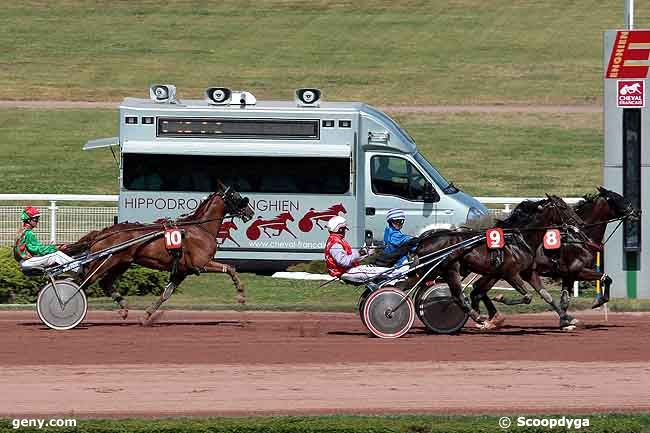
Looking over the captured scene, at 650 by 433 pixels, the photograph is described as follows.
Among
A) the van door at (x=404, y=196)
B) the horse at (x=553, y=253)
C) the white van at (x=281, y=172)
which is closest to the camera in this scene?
the horse at (x=553, y=253)

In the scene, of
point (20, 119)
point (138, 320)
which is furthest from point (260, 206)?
point (20, 119)

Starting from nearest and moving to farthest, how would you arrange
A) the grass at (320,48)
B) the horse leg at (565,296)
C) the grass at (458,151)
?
the horse leg at (565,296) → the grass at (458,151) → the grass at (320,48)

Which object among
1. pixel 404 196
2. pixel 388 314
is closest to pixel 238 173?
pixel 404 196

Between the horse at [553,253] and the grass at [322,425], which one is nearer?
the grass at [322,425]

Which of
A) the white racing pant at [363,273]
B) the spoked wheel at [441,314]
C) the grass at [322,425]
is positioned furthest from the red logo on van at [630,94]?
the grass at [322,425]

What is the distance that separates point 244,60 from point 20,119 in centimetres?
838

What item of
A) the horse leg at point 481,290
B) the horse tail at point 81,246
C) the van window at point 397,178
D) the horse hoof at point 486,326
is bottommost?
the horse hoof at point 486,326

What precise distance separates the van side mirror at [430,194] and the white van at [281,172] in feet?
0.05

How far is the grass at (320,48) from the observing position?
41906mm

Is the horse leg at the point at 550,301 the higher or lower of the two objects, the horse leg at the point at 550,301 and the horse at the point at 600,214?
the lower

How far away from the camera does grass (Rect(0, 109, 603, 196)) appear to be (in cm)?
3294

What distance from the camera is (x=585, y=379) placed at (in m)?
12.7

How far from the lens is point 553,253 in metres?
15.4

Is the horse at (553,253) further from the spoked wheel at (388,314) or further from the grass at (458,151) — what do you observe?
the grass at (458,151)
